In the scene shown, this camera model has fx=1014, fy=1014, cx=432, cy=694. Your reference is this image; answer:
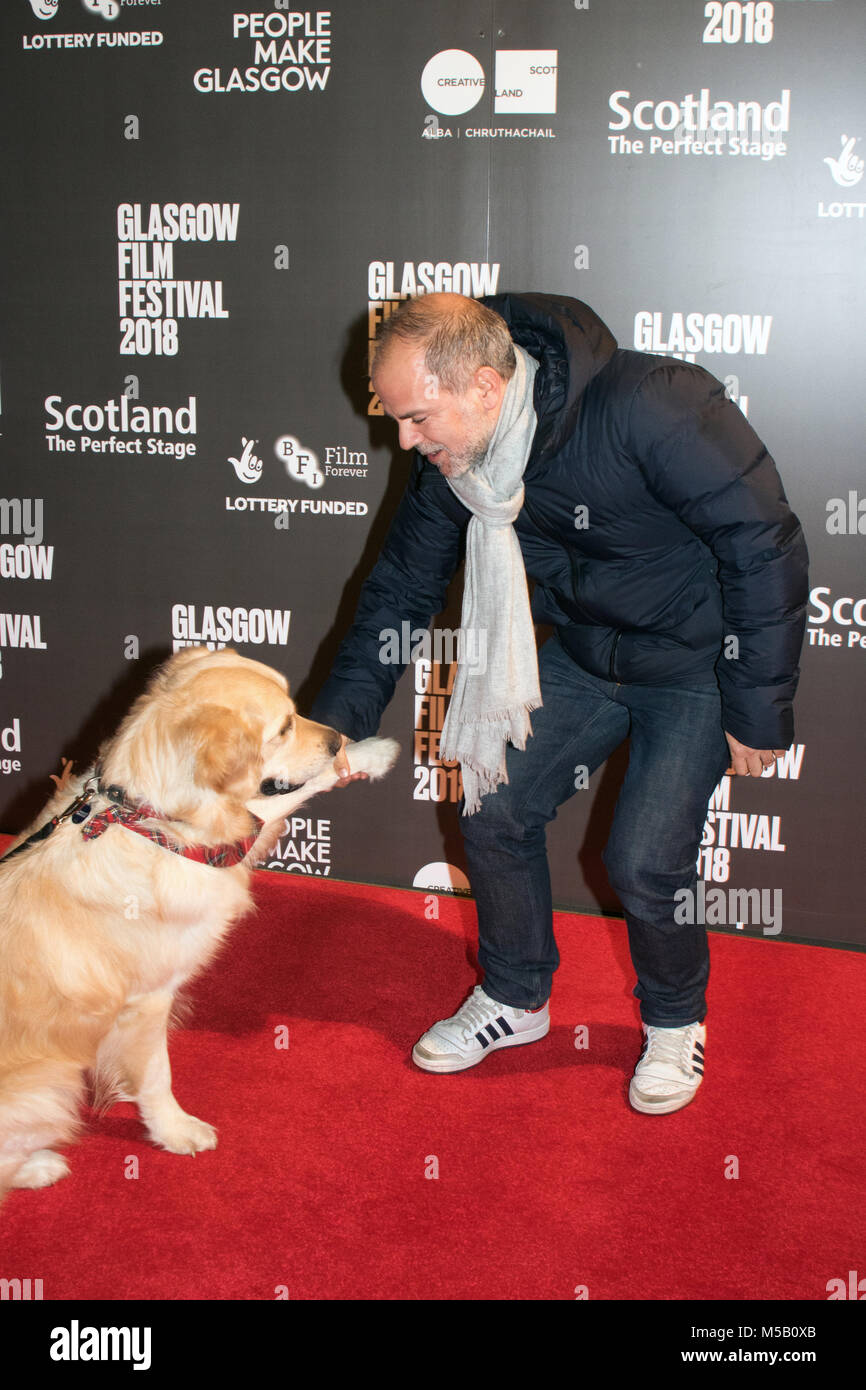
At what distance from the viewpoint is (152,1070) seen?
2.41m

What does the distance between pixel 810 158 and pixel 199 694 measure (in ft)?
8.48

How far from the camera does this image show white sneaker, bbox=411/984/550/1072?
9.30 ft

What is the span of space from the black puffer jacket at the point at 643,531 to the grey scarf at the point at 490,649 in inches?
4.0

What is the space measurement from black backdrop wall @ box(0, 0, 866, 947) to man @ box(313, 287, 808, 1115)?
107cm

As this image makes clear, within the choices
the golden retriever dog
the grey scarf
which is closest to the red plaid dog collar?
the golden retriever dog

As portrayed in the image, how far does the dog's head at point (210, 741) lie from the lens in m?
2.04

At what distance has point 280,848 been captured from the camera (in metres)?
4.13

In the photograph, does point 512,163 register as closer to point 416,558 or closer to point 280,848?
point 416,558

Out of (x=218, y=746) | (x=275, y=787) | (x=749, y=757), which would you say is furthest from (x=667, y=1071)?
(x=218, y=746)

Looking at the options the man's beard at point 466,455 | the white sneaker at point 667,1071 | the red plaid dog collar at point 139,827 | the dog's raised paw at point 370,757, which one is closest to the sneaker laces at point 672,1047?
the white sneaker at point 667,1071
